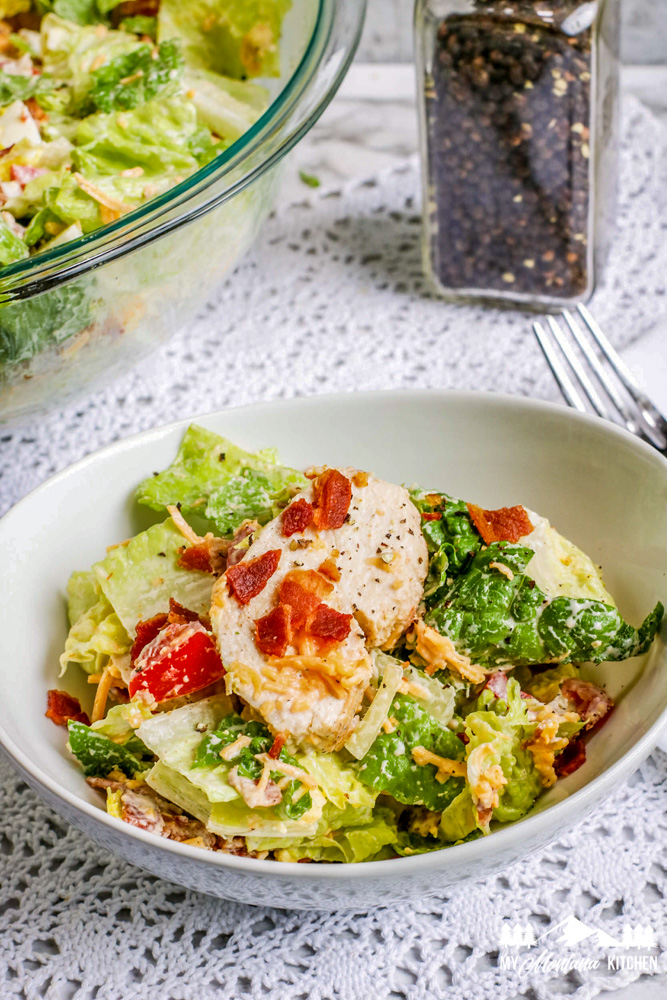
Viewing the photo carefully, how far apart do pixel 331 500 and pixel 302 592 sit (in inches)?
6.8

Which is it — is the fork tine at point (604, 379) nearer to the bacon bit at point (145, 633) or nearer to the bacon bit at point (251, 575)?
the bacon bit at point (251, 575)

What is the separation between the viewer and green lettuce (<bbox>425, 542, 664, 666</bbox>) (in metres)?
1.45

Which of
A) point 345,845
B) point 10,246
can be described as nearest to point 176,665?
point 345,845

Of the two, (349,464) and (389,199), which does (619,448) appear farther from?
(389,199)

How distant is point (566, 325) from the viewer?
2.27m

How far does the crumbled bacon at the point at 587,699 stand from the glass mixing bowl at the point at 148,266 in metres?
1.05

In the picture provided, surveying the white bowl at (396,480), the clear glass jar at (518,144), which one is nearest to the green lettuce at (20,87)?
the clear glass jar at (518,144)

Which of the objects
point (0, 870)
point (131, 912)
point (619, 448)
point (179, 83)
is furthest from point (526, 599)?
point (179, 83)

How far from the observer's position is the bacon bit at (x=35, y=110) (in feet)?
7.97

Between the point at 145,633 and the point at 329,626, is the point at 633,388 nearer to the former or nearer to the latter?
the point at 329,626

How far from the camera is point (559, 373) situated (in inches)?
83.6

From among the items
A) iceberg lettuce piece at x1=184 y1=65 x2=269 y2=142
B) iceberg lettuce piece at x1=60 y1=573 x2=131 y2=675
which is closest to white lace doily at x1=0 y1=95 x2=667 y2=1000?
iceberg lettuce piece at x1=60 y1=573 x2=131 y2=675

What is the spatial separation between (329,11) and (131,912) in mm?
1854

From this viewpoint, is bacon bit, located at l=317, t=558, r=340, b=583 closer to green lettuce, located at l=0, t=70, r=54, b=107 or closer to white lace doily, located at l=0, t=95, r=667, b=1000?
white lace doily, located at l=0, t=95, r=667, b=1000
